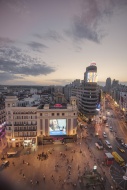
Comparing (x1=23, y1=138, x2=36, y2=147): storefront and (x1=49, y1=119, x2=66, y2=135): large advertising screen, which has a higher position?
(x1=49, y1=119, x2=66, y2=135): large advertising screen

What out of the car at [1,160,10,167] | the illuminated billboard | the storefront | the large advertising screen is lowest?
the car at [1,160,10,167]

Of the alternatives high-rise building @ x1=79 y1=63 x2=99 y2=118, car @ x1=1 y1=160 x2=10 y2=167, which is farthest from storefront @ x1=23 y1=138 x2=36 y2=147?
high-rise building @ x1=79 y1=63 x2=99 y2=118

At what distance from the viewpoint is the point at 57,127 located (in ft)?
174

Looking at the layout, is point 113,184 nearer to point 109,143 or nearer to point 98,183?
point 98,183

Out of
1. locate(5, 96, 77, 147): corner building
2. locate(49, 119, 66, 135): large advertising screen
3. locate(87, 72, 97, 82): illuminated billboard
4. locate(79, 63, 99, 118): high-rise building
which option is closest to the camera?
locate(5, 96, 77, 147): corner building

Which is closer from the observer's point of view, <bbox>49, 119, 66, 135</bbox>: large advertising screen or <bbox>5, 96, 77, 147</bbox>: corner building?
<bbox>5, 96, 77, 147</bbox>: corner building

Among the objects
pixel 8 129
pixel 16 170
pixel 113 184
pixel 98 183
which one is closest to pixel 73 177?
pixel 98 183

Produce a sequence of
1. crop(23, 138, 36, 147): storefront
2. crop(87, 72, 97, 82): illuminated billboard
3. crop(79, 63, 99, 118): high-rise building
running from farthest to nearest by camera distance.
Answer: crop(87, 72, 97, 82): illuminated billboard
crop(79, 63, 99, 118): high-rise building
crop(23, 138, 36, 147): storefront

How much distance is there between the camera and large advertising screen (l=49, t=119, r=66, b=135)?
52.6 meters

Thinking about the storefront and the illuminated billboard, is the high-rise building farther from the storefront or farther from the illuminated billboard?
the storefront

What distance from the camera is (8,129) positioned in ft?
163

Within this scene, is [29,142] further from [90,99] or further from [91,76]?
[91,76]

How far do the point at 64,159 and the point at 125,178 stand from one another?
19294 millimetres

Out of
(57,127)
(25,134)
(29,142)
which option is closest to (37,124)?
(25,134)
